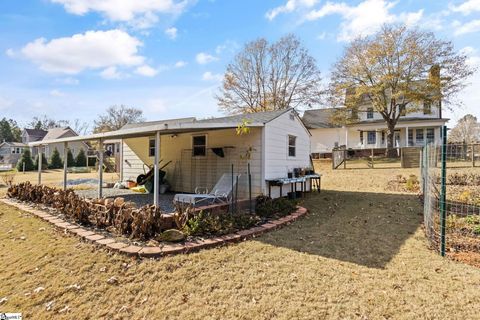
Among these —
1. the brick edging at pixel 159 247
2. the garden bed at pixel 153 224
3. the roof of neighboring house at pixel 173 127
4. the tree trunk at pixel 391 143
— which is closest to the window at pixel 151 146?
the roof of neighboring house at pixel 173 127

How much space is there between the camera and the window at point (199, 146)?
31.8 feet

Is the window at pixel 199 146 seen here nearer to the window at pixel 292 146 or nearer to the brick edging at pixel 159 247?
the window at pixel 292 146

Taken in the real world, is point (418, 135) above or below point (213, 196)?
above

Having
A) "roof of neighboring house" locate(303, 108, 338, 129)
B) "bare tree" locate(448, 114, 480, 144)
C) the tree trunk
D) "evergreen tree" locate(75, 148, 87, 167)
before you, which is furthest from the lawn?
"bare tree" locate(448, 114, 480, 144)

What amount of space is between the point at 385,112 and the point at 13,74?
2409 centimetres

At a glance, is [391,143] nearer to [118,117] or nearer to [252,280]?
[252,280]

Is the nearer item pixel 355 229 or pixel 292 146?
pixel 355 229

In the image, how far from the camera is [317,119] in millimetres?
30734

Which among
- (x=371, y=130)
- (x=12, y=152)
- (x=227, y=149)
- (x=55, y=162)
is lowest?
(x=55, y=162)

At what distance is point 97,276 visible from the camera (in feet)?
12.0

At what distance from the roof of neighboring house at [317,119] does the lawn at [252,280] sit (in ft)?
83.6

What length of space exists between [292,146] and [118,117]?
41.7 m

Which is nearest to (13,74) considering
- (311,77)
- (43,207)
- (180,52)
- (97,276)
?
(180,52)

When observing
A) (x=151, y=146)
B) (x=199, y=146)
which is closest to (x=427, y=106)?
(x=199, y=146)
